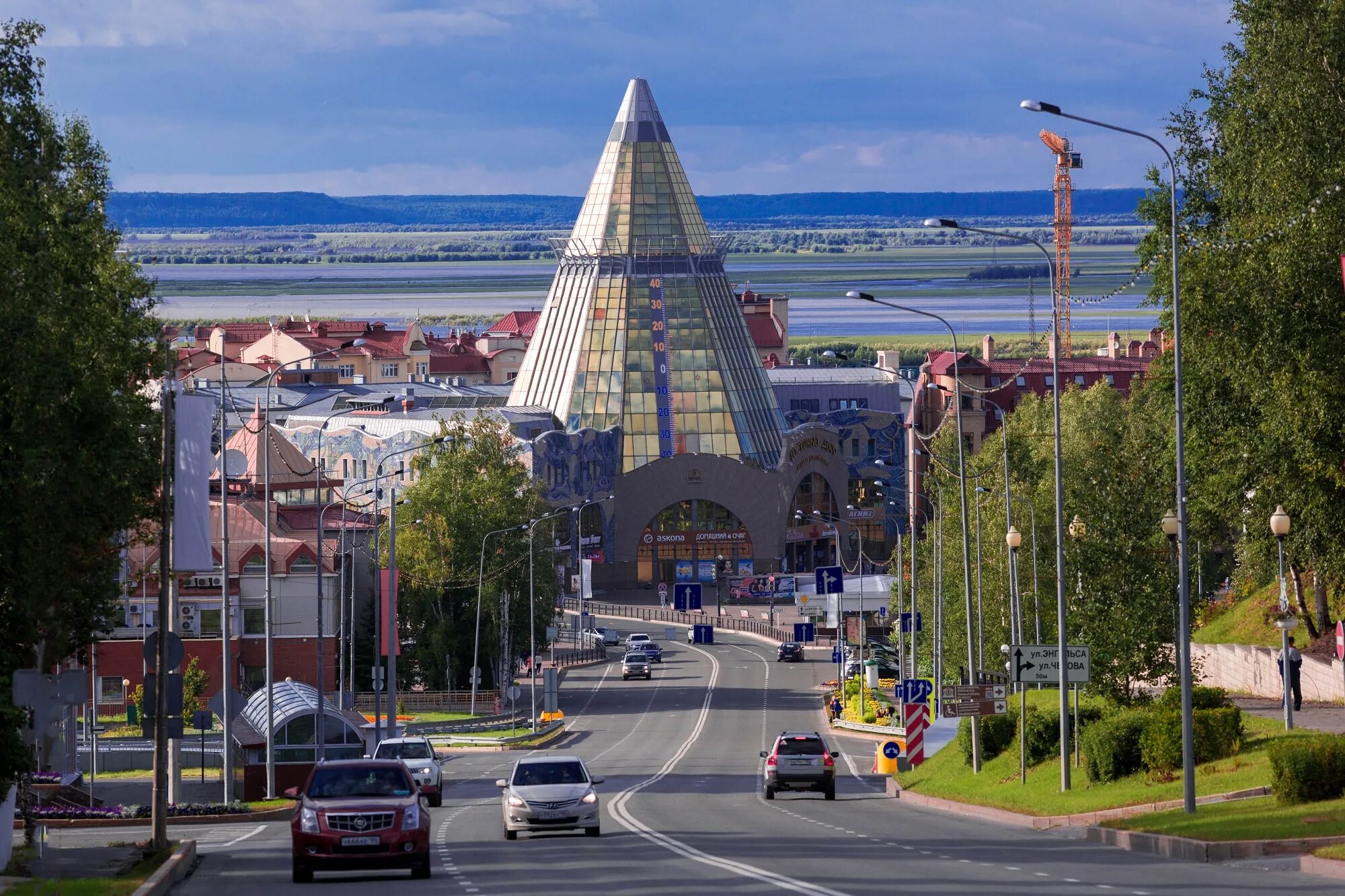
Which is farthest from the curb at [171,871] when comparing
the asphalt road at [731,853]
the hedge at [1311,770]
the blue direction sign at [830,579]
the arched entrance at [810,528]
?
the arched entrance at [810,528]

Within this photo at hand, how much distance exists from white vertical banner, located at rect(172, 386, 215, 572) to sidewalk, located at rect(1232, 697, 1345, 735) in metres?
20.4

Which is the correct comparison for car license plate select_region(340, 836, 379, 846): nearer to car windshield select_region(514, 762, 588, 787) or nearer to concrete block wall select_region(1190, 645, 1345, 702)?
car windshield select_region(514, 762, 588, 787)

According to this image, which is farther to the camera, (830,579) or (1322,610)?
(830,579)

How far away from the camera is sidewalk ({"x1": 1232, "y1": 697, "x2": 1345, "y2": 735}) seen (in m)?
39.7

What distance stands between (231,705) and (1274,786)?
2412 centimetres

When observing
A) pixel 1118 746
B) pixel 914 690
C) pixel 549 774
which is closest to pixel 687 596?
pixel 914 690

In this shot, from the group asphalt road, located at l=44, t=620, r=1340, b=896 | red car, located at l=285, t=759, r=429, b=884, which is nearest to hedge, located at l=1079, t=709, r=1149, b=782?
asphalt road, located at l=44, t=620, r=1340, b=896

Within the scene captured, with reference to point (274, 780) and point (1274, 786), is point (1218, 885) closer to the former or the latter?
point (1274, 786)

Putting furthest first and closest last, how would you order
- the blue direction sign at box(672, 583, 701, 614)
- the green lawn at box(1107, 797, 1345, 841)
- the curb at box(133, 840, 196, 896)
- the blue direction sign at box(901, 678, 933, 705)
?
the blue direction sign at box(672, 583, 701, 614) < the blue direction sign at box(901, 678, 933, 705) < the green lawn at box(1107, 797, 1345, 841) < the curb at box(133, 840, 196, 896)

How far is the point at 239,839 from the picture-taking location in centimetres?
3612

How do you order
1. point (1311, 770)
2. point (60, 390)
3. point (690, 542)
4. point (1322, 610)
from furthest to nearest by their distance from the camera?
point (690, 542) → point (1322, 610) → point (60, 390) → point (1311, 770)

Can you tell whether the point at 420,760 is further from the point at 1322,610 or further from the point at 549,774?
the point at 1322,610

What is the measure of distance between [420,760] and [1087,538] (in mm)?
15495

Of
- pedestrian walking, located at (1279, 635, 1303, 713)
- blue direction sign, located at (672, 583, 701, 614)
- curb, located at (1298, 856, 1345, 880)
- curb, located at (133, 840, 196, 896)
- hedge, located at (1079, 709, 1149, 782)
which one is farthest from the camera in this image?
blue direction sign, located at (672, 583, 701, 614)
